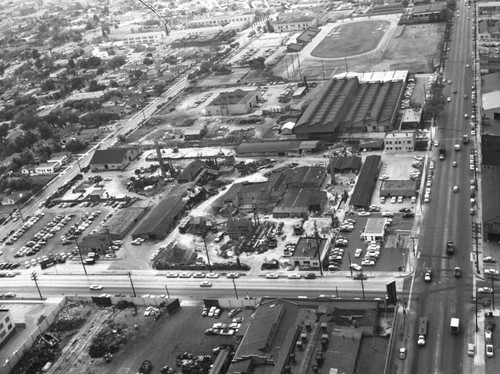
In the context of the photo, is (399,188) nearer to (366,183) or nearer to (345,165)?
(366,183)

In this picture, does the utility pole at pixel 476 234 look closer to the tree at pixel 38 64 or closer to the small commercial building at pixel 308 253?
the small commercial building at pixel 308 253

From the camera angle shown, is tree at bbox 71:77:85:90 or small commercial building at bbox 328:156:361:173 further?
tree at bbox 71:77:85:90

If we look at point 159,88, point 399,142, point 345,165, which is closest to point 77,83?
point 159,88

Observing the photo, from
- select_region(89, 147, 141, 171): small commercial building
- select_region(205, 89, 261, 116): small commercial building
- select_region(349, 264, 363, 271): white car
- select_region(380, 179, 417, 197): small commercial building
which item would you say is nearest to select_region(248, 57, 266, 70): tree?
select_region(205, 89, 261, 116): small commercial building

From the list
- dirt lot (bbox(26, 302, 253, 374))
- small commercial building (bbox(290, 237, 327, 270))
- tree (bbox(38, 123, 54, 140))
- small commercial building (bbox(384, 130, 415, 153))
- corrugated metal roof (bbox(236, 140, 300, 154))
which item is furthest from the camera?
tree (bbox(38, 123, 54, 140))

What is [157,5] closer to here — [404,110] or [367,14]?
[367,14]

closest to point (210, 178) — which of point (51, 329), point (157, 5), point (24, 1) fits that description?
point (51, 329)

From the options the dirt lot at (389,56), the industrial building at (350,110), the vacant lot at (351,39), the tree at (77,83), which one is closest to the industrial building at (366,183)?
the industrial building at (350,110)

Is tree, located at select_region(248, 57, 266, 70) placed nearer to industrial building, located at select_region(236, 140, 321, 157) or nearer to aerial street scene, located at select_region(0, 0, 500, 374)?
aerial street scene, located at select_region(0, 0, 500, 374)
